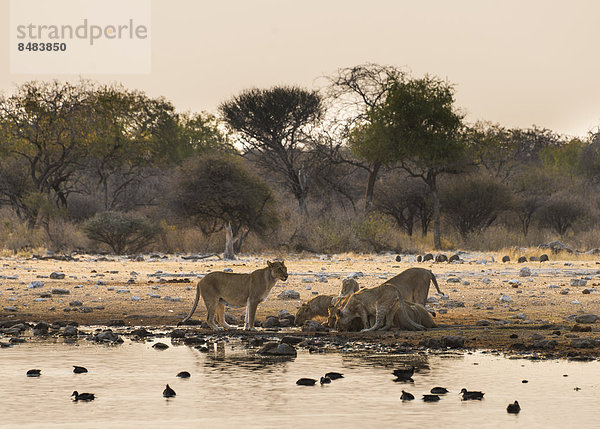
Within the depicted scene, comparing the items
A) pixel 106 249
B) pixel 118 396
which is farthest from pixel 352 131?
pixel 118 396

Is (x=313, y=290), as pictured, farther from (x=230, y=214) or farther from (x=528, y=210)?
(x=528, y=210)

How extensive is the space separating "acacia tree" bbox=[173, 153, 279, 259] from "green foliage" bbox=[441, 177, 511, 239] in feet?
30.4

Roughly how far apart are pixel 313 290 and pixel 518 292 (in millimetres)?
4101

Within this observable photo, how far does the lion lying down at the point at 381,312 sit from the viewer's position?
13727mm

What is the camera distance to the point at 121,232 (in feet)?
123

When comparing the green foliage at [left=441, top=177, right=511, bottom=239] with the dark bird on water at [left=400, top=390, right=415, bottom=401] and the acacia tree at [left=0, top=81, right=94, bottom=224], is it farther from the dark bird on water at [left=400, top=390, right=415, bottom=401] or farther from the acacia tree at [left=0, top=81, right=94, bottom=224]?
the dark bird on water at [left=400, top=390, right=415, bottom=401]

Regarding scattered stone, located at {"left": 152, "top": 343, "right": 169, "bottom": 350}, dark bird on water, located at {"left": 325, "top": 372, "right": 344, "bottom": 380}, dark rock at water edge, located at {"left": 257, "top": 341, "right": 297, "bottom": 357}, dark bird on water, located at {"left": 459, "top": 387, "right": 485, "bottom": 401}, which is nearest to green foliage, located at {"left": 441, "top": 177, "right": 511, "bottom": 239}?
scattered stone, located at {"left": 152, "top": 343, "right": 169, "bottom": 350}

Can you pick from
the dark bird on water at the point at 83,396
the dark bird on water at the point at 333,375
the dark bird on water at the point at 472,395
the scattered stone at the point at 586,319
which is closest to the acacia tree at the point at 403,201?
the scattered stone at the point at 586,319

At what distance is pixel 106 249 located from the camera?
123 feet

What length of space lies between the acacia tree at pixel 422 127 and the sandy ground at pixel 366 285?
12706mm

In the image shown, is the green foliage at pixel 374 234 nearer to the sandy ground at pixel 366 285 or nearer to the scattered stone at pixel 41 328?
the sandy ground at pixel 366 285

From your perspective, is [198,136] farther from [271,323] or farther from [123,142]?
[271,323]

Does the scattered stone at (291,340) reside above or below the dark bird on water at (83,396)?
above

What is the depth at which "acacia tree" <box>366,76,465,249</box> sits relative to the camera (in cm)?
4234
